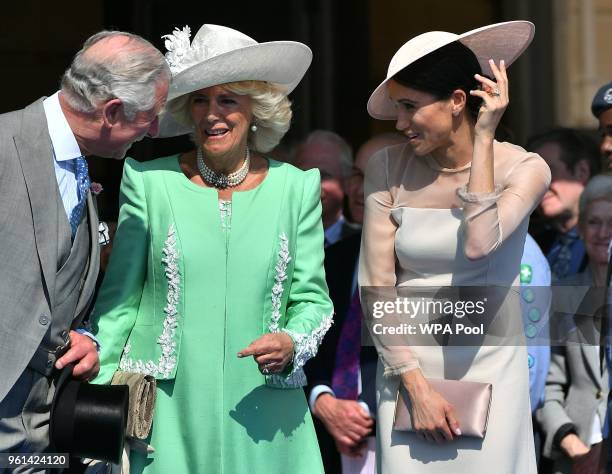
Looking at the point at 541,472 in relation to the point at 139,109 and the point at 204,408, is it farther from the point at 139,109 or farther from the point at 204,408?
the point at 139,109

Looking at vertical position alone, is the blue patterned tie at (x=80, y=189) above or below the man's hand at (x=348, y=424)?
above

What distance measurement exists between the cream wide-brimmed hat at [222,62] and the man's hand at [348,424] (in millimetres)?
1170

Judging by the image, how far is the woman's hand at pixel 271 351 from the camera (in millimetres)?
4070

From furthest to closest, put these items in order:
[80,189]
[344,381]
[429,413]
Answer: [344,381] < [429,413] < [80,189]

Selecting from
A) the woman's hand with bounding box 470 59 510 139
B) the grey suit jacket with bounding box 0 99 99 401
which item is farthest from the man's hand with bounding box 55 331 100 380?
the woman's hand with bounding box 470 59 510 139

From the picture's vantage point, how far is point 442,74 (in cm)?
430

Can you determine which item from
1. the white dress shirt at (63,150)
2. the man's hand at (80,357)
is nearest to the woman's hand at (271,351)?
the man's hand at (80,357)

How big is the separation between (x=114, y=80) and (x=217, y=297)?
808mm

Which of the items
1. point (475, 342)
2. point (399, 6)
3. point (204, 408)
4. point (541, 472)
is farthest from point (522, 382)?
point (399, 6)

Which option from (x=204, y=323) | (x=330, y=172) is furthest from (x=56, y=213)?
(x=330, y=172)

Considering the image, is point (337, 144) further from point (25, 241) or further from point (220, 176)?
point (25, 241)

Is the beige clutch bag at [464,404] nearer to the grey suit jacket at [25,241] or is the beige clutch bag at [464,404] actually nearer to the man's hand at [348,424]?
the man's hand at [348,424]

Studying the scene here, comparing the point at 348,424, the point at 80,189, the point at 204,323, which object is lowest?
the point at 348,424

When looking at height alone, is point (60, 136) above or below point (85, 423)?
above
